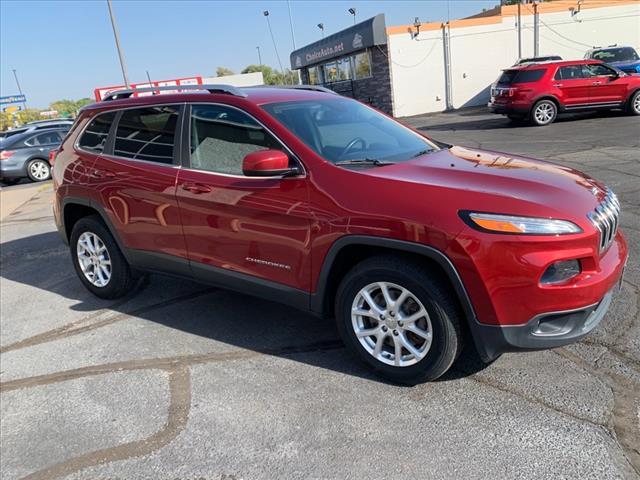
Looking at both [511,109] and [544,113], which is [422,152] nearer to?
[511,109]

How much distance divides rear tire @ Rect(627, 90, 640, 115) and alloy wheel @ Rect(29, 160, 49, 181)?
17883mm

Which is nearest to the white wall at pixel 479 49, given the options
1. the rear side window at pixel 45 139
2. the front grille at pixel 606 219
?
the rear side window at pixel 45 139

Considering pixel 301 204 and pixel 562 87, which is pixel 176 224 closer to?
pixel 301 204

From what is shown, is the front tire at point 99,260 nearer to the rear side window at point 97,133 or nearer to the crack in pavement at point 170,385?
the rear side window at point 97,133

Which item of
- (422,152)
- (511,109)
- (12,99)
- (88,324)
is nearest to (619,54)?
(511,109)

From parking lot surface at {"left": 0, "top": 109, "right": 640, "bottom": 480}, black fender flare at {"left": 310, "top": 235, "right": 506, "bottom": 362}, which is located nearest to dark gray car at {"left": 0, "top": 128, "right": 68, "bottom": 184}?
parking lot surface at {"left": 0, "top": 109, "right": 640, "bottom": 480}

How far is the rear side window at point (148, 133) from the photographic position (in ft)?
13.5

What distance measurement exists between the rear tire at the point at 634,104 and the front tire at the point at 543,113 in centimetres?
225

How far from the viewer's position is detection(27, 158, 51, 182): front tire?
651 inches

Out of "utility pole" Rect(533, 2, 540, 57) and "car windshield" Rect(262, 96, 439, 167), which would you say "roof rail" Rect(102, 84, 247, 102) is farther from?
"utility pole" Rect(533, 2, 540, 57)

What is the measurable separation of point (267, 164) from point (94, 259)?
102 inches

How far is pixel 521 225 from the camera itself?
2672 mm

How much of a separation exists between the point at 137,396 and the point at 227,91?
2.17 meters

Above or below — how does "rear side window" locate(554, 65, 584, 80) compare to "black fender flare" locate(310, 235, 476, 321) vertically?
above
